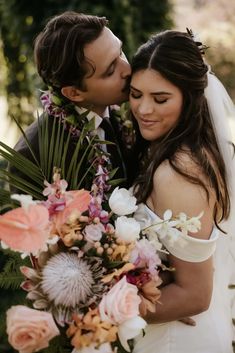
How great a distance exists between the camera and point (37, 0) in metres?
8.20

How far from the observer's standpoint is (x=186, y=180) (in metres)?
2.49

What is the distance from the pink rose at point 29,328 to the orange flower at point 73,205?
0.88 ft

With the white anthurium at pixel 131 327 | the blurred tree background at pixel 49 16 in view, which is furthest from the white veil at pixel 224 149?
the blurred tree background at pixel 49 16

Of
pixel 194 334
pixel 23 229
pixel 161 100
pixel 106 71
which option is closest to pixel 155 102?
pixel 161 100

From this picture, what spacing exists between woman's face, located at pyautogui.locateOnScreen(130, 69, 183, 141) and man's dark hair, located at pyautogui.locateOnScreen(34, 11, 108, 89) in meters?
0.30

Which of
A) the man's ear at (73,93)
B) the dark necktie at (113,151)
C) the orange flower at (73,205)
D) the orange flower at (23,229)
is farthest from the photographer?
the dark necktie at (113,151)

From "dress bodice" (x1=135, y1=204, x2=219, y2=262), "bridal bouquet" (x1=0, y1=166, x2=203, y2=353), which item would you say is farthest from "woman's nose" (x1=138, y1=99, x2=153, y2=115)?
"bridal bouquet" (x1=0, y1=166, x2=203, y2=353)

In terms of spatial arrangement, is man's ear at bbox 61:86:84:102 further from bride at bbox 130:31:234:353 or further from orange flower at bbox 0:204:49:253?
orange flower at bbox 0:204:49:253

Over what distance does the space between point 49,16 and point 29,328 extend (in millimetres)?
6611

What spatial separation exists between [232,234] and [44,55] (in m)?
1.20

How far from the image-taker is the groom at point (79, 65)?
2.97 m

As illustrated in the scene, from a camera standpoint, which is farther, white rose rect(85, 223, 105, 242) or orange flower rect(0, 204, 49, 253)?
white rose rect(85, 223, 105, 242)

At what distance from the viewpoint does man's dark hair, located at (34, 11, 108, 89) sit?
2.96m

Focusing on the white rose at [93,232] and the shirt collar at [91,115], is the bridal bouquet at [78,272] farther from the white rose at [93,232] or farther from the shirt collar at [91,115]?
the shirt collar at [91,115]
